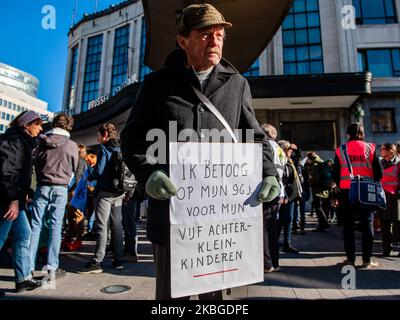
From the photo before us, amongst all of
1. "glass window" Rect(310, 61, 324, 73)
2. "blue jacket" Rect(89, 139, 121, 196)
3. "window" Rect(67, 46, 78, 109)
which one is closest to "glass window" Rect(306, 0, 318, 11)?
"glass window" Rect(310, 61, 324, 73)

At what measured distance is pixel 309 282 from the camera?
11.8ft

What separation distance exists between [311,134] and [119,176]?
15.8m

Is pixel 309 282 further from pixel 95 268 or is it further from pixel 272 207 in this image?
pixel 95 268

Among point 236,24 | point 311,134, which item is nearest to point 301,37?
point 311,134

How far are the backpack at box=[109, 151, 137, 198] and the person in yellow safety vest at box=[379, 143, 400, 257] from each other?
4.27 m

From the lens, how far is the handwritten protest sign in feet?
4.70

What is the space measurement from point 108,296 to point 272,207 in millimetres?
2345

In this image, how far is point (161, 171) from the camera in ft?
4.69

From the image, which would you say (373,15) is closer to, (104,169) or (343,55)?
(343,55)

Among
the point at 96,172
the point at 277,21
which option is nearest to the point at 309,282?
the point at 96,172

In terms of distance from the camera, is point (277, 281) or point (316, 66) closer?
point (277, 281)

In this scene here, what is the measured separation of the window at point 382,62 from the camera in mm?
17875

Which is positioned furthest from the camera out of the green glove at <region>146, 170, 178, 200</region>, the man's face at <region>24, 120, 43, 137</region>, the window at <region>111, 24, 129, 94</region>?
the window at <region>111, 24, 129, 94</region>

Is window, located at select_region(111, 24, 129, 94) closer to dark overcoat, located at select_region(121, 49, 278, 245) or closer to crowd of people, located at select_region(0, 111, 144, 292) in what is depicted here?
crowd of people, located at select_region(0, 111, 144, 292)
